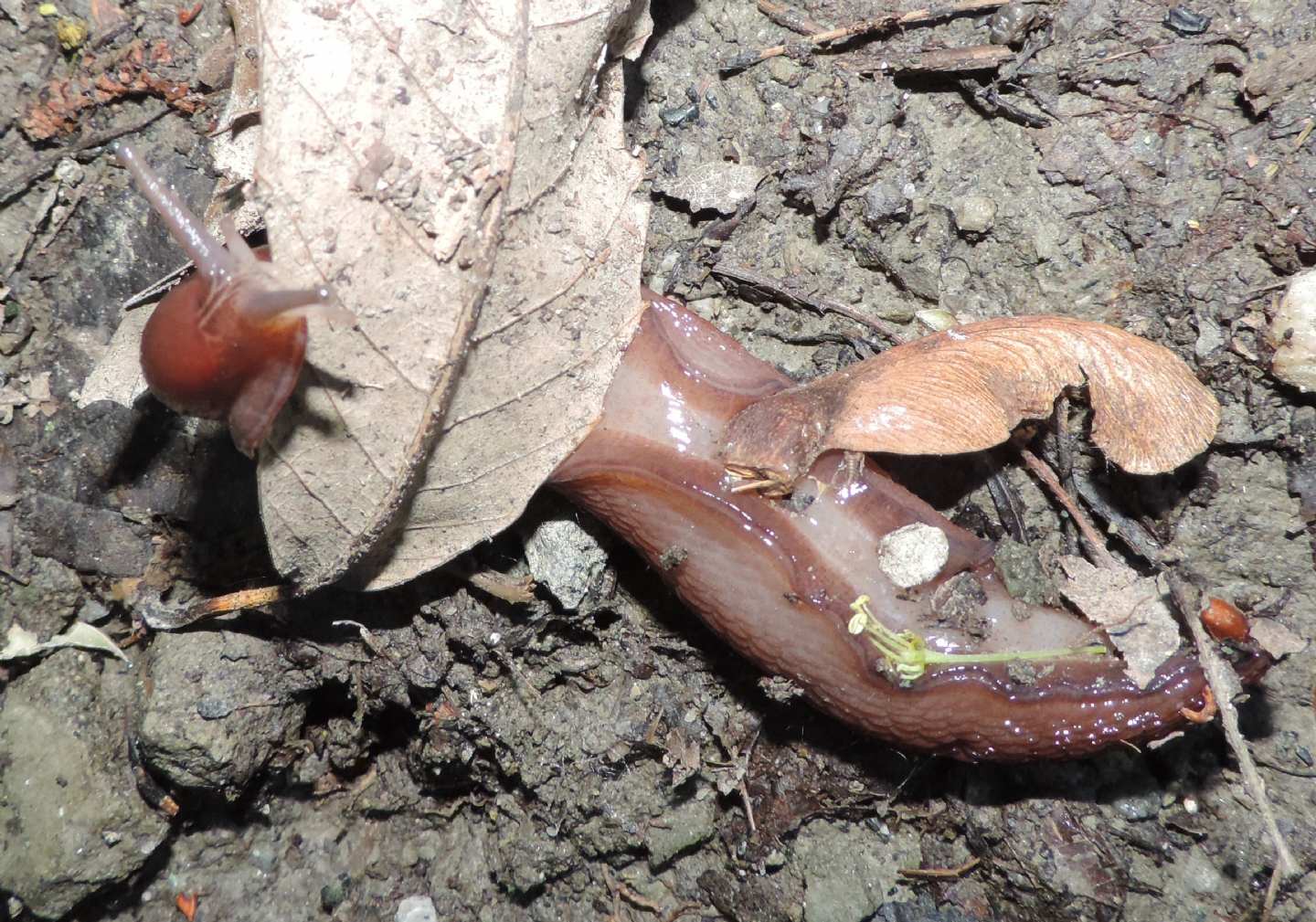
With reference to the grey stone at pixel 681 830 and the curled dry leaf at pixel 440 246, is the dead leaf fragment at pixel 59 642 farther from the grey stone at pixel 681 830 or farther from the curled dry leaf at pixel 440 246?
the grey stone at pixel 681 830

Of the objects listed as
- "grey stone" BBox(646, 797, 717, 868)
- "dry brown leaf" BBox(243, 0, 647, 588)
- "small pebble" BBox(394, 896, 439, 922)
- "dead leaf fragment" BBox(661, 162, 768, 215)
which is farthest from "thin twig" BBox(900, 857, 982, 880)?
"dead leaf fragment" BBox(661, 162, 768, 215)

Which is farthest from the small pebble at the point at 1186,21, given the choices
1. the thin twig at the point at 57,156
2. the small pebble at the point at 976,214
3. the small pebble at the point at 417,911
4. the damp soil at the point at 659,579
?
the small pebble at the point at 417,911

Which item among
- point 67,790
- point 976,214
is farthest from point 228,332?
point 976,214

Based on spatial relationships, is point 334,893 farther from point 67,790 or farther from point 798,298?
point 798,298

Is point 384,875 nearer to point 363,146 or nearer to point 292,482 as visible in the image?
point 292,482

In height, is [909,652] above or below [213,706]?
below

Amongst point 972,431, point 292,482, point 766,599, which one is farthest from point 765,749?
point 292,482
